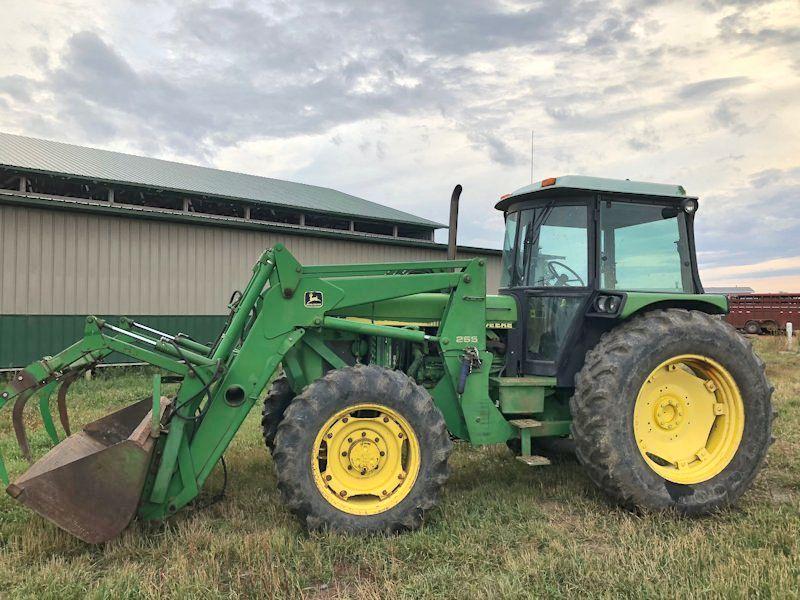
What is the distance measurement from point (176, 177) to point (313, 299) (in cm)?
1605

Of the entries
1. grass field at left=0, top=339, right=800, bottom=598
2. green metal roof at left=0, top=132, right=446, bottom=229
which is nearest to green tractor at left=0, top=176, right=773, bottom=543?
grass field at left=0, top=339, right=800, bottom=598

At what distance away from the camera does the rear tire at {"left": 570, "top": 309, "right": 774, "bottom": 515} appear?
4.18 metres

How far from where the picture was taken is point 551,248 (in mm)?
4973

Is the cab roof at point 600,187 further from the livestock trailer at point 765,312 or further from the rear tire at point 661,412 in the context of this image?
the livestock trailer at point 765,312

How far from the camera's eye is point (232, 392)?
4008mm

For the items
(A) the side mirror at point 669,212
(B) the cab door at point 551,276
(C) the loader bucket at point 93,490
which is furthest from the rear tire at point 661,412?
(C) the loader bucket at point 93,490

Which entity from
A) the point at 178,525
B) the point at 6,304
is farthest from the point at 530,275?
the point at 6,304

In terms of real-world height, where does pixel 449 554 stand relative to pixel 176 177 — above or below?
below

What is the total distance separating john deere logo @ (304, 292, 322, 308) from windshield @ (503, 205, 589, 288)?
179 centimetres

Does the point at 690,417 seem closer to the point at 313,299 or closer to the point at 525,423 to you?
the point at 525,423

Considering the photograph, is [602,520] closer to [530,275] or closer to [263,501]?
[530,275]

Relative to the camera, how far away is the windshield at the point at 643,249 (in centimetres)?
482

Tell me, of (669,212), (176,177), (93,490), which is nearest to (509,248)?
(669,212)

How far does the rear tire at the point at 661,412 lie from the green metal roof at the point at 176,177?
14.9 meters
